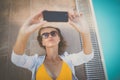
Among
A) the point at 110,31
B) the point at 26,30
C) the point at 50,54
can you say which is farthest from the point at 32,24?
the point at 110,31

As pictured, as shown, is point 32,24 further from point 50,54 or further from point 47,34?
point 50,54

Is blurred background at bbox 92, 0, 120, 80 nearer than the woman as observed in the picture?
No

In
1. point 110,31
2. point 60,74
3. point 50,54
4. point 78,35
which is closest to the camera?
point 60,74

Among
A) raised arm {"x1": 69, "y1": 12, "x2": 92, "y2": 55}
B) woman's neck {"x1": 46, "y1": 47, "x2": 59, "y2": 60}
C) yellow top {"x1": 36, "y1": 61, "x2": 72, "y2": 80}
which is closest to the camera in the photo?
yellow top {"x1": 36, "y1": 61, "x2": 72, "y2": 80}

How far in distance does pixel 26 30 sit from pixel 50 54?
0.43 meters

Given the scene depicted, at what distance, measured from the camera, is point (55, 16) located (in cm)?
256

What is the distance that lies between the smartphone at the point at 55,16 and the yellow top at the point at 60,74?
0.62 meters

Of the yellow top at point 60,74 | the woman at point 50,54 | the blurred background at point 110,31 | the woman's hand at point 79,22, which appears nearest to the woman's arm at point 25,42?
the woman at point 50,54

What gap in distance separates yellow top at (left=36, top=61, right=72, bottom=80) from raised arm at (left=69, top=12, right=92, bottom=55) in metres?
0.34

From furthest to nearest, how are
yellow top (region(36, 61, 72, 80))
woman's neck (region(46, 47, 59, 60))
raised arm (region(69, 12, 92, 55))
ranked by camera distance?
raised arm (region(69, 12, 92, 55))
woman's neck (region(46, 47, 59, 60))
yellow top (region(36, 61, 72, 80))

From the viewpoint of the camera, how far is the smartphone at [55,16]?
8.32 feet

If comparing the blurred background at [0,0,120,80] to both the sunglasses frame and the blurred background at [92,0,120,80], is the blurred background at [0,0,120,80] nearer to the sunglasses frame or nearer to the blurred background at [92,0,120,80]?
the blurred background at [92,0,120,80]

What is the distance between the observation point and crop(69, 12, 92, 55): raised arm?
2.48 metres

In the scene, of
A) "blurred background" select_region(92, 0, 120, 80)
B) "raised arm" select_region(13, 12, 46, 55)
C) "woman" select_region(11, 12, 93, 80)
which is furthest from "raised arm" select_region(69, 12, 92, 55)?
"raised arm" select_region(13, 12, 46, 55)
